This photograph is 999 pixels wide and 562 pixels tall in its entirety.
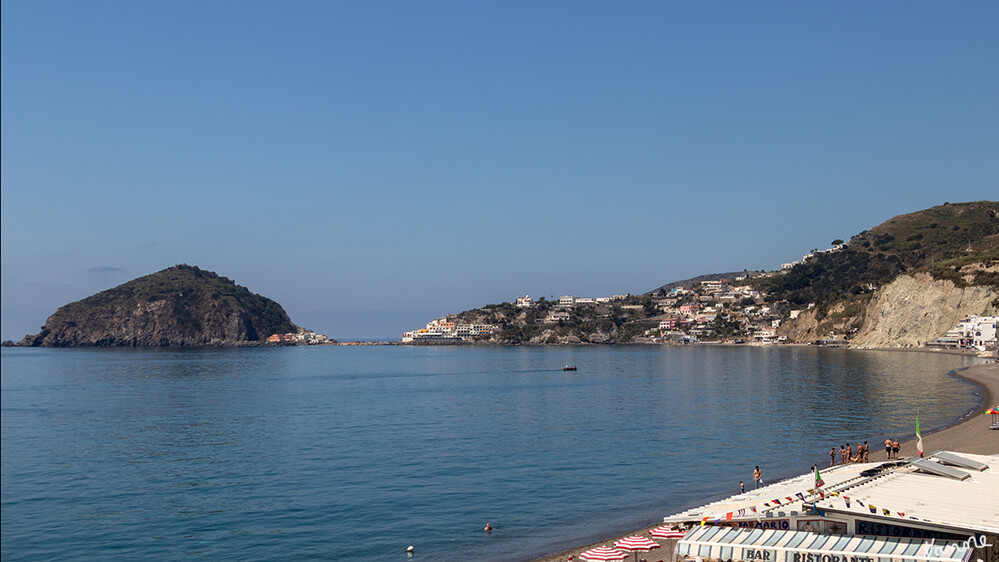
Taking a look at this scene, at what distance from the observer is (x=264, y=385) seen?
96.8 metres

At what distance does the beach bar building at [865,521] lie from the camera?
18.1 meters

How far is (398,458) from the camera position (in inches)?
1686

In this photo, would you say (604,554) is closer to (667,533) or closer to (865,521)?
(667,533)

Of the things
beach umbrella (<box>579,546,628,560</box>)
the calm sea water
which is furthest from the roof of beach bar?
A: the calm sea water

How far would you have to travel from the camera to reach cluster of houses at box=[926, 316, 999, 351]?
123 metres

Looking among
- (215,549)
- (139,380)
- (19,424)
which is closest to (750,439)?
(215,549)

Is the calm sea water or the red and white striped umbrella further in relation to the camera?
the calm sea water

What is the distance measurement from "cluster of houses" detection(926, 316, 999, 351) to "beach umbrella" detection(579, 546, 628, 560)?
124527 mm

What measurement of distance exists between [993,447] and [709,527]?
26.1 m

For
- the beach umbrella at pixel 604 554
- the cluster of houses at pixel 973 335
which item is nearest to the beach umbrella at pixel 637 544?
the beach umbrella at pixel 604 554

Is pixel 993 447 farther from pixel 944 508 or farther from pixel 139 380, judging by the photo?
pixel 139 380

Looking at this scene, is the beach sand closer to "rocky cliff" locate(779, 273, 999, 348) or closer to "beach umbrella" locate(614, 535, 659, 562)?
"beach umbrella" locate(614, 535, 659, 562)

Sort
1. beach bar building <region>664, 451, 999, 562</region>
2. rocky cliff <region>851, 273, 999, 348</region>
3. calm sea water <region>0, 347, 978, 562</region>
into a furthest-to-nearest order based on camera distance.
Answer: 1. rocky cliff <region>851, 273, 999, 348</region>
2. calm sea water <region>0, 347, 978, 562</region>
3. beach bar building <region>664, 451, 999, 562</region>

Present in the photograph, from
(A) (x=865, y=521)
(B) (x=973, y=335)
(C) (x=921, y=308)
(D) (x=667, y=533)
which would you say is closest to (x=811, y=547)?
(A) (x=865, y=521)
